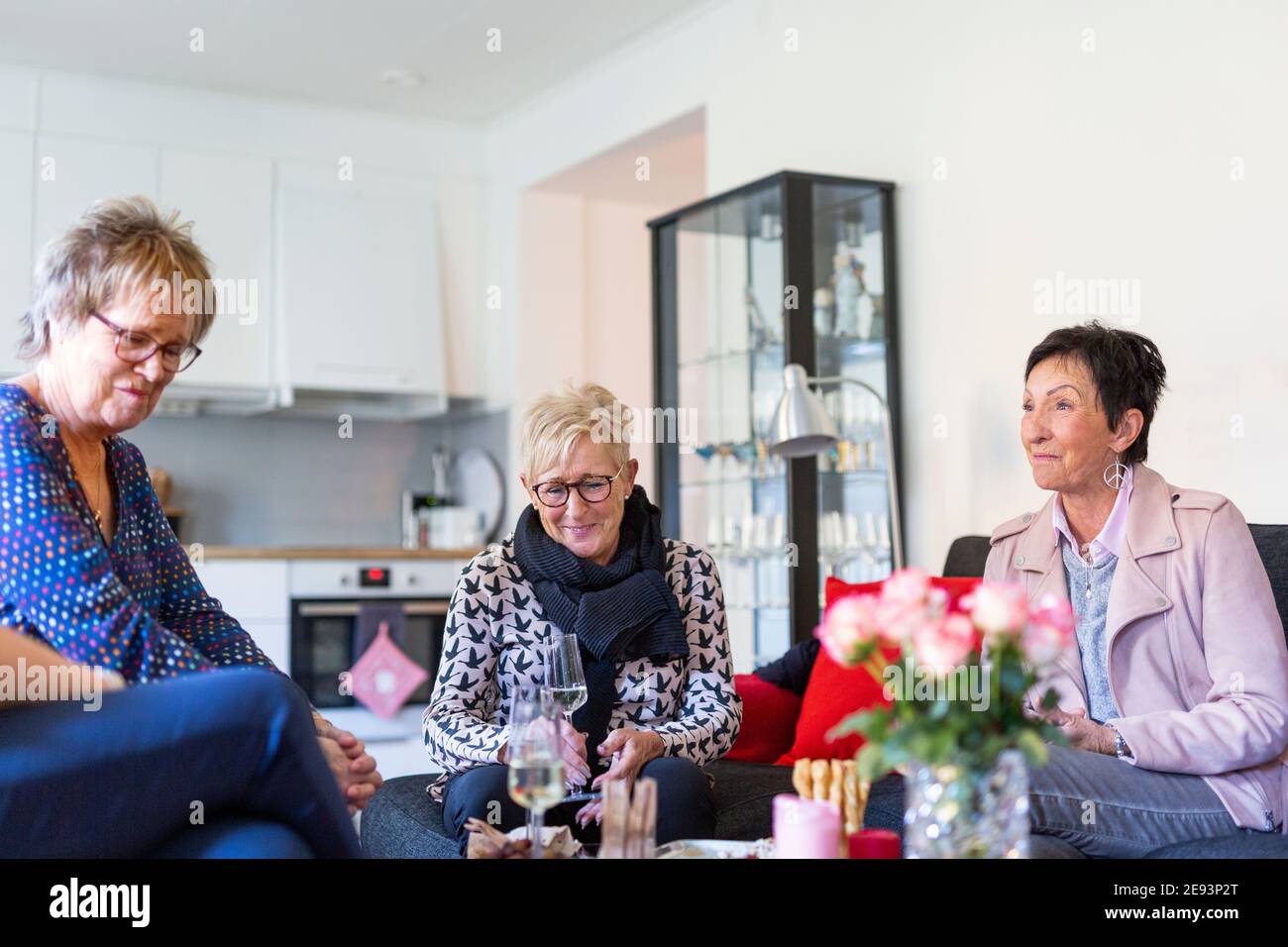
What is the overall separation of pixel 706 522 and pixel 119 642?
8.93 ft

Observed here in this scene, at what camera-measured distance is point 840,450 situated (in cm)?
398

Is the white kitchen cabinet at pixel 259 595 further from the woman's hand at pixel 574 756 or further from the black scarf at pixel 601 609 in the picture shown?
the woman's hand at pixel 574 756

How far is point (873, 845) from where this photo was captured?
62.4 inches

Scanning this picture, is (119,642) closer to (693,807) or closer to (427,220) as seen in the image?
(693,807)

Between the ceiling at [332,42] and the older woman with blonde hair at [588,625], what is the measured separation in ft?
Result: 9.09

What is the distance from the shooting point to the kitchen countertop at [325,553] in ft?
16.9

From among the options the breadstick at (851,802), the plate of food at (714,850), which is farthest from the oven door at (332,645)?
the breadstick at (851,802)

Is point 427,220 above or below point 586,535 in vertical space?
above

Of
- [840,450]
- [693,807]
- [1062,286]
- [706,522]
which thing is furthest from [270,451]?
[693,807]

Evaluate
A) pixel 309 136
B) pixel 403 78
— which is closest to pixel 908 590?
pixel 403 78

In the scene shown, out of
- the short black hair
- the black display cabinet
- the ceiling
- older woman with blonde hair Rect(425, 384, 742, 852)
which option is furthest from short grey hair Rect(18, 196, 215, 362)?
the ceiling

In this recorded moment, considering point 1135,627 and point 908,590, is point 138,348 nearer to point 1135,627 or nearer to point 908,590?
point 908,590

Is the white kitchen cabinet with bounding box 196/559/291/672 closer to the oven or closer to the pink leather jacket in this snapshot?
the oven

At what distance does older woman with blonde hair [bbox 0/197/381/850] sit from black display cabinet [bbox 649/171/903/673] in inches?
81.3
